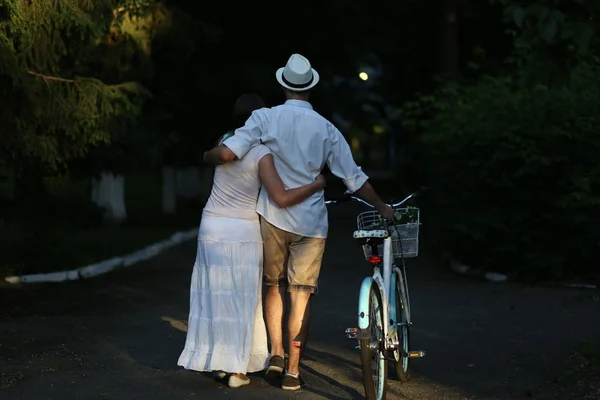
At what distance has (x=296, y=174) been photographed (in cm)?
727

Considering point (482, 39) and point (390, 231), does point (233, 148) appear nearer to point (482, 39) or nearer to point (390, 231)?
point (390, 231)

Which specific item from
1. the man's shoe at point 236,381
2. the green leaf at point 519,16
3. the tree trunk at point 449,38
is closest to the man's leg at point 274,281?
the man's shoe at point 236,381

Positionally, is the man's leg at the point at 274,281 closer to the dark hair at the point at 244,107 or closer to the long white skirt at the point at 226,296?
the long white skirt at the point at 226,296

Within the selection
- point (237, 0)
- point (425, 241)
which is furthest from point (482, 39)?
point (425, 241)

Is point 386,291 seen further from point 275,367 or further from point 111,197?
point 111,197

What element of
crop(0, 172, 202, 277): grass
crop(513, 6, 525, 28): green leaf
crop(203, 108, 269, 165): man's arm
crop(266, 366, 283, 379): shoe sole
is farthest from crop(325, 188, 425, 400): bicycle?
crop(0, 172, 202, 277): grass

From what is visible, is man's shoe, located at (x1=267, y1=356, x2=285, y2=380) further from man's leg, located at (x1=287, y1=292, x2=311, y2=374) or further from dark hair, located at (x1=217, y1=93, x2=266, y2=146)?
dark hair, located at (x1=217, y1=93, x2=266, y2=146)

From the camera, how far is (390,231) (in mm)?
7188

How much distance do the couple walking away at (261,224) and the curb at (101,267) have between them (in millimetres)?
6629

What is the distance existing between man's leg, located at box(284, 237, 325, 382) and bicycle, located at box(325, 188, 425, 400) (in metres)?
0.34

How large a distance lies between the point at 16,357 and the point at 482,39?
73.2ft

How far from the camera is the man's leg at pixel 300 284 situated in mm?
7402

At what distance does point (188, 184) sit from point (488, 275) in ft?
63.2

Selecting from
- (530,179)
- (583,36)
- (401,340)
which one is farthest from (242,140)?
(530,179)
